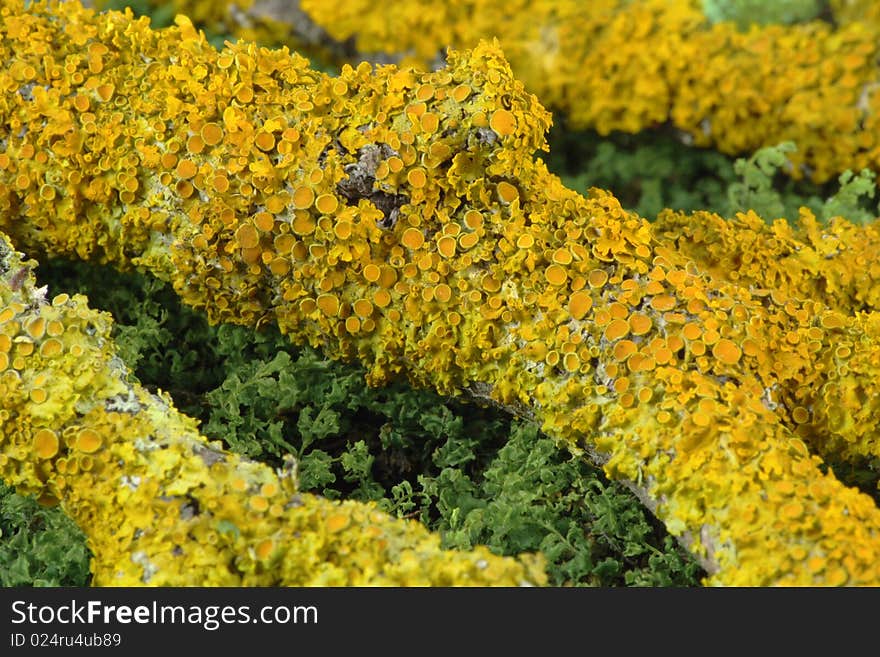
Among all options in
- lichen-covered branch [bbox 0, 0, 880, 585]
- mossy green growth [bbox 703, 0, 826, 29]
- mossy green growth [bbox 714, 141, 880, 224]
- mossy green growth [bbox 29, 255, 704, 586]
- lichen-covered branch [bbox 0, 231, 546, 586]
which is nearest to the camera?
lichen-covered branch [bbox 0, 231, 546, 586]

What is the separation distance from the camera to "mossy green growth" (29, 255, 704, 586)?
9.57ft

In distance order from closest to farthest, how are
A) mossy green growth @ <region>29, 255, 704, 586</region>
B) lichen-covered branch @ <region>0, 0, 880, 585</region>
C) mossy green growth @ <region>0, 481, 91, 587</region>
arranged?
1. lichen-covered branch @ <region>0, 0, 880, 585</region>
2. mossy green growth @ <region>0, 481, 91, 587</region>
3. mossy green growth @ <region>29, 255, 704, 586</region>

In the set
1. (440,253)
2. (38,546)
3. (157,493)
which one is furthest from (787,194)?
(38,546)

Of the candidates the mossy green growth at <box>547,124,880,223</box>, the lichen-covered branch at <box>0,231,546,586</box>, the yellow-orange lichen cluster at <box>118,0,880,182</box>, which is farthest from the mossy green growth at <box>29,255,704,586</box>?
the yellow-orange lichen cluster at <box>118,0,880,182</box>

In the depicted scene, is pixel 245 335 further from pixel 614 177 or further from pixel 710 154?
pixel 710 154

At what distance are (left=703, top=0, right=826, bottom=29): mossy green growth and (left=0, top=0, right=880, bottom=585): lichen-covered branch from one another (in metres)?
2.33

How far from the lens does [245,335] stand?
346 cm

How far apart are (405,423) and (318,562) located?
101 cm

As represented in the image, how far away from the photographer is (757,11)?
199 inches

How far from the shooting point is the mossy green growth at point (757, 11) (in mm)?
5039

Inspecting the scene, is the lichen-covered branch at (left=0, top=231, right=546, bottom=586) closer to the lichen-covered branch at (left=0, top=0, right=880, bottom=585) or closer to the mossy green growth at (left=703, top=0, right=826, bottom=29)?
the lichen-covered branch at (left=0, top=0, right=880, bottom=585)

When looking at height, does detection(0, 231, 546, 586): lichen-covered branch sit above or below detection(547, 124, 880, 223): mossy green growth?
below
